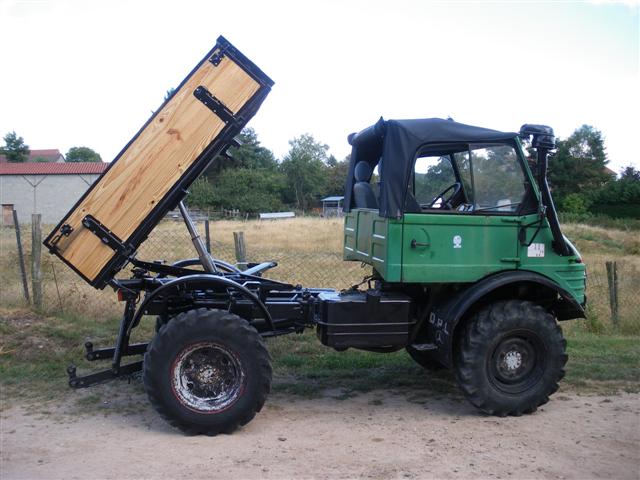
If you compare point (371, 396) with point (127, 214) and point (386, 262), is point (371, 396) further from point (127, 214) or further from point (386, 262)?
point (127, 214)

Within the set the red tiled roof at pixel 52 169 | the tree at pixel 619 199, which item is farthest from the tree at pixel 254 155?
the tree at pixel 619 199

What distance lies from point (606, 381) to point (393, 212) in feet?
Result: 10.9

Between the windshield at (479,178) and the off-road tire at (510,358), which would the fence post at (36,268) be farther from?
the off-road tire at (510,358)

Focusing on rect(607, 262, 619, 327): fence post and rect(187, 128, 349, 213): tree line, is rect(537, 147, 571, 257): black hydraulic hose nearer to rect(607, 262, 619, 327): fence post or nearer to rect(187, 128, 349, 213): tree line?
rect(607, 262, 619, 327): fence post

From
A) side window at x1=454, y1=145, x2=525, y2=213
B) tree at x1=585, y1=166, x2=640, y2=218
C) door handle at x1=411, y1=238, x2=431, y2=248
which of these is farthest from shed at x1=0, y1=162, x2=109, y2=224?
door handle at x1=411, y1=238, x2=431, y2=248

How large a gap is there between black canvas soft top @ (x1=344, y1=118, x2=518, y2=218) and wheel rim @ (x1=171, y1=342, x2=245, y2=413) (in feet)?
6.18

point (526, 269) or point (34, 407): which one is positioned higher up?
point (526, 269)

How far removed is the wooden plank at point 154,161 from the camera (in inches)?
197

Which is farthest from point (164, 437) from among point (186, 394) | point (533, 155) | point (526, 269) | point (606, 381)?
point (606, 381)

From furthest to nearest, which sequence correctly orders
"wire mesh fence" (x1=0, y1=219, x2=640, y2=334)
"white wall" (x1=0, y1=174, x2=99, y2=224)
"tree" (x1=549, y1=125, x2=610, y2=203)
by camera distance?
1. "tree" (x1=549, y1=125, x2=610, y2=203)
2. "white wall" (x1=0, y1=174, x2=99, y2=224)
3. "wire mesh fence" (x1=0, y1=219, x2=640, y2=334)

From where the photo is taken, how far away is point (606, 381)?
254 inches

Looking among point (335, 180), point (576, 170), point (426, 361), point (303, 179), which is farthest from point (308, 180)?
point (426, 361)

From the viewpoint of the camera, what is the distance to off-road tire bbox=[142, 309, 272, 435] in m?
4.86

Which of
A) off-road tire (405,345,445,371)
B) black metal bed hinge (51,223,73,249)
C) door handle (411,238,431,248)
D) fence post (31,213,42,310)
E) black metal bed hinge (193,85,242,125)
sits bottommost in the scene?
off-road tire (405,345,445,371)
